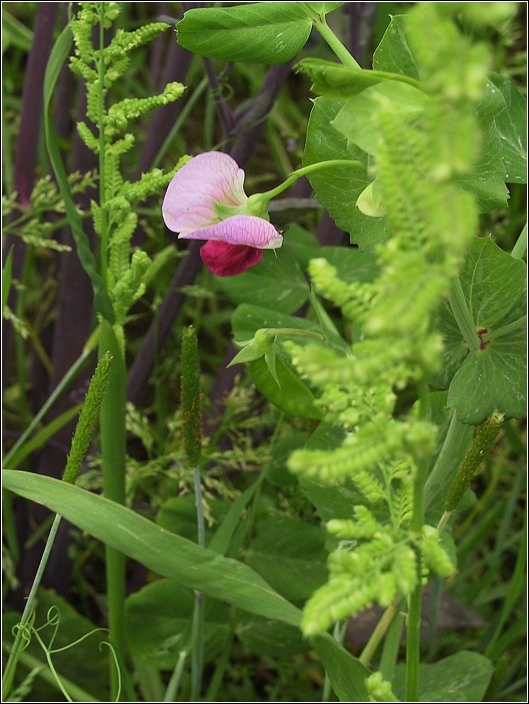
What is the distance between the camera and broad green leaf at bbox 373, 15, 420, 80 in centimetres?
55

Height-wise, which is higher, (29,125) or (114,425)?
(29,125)

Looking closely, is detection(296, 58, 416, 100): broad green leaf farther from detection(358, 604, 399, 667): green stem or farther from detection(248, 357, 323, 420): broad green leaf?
detection(358, 604, 399, 667): green stem

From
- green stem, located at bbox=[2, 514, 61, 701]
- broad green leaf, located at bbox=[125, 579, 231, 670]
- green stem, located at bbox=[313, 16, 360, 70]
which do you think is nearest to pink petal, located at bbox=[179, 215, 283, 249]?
green stem, located at bbox=[313, 16, 360, 70]

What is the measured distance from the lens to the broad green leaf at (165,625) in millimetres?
842

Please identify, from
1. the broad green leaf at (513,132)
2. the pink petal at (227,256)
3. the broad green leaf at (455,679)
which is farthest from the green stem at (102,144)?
the broad green leaf at (455,679)

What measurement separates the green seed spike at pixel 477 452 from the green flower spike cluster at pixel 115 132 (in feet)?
0.86

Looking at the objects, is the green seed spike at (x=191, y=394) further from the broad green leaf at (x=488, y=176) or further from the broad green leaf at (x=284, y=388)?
the broad green leaf at (x=488, y=176)

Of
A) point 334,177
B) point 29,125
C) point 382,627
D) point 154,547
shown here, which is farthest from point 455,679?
point 29,125

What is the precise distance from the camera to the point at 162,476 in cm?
98

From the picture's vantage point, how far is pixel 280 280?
0.95 m

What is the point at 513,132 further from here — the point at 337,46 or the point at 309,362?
the point at 309,362

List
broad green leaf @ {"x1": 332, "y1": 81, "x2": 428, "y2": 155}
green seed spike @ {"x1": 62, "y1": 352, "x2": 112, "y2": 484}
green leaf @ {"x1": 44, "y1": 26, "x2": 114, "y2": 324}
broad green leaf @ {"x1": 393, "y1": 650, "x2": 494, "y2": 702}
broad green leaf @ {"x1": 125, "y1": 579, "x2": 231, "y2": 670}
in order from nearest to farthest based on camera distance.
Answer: broad green leaf @ {"x1": 332, "y1": 81, "x2": 428, "y2": 155}
green seed spike @ {"x1": 62, "y1": 352, "x2": 112, "y2": 484}
green leaf @ {"x1": 44, "y1": 26, "x2": 114, "y2": 324}
broad green leaf @ {"x1": 393, "y1": 650, "x2": 494, "y2": 702}
broad green leaf @ {"x1": 125, "y1": 579, "x2": 231, "y2": 670}

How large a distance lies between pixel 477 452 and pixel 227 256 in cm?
21

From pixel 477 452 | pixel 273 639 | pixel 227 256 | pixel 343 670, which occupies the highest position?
pixel 227 256
